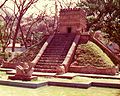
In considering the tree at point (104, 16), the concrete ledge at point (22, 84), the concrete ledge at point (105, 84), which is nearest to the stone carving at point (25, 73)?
the concrete ledge at point (22, 84)

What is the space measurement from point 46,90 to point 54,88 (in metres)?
0.72

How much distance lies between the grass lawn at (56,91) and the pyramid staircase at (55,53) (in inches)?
194

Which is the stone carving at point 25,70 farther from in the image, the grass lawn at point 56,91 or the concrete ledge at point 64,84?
the grass lawn at point 56,91

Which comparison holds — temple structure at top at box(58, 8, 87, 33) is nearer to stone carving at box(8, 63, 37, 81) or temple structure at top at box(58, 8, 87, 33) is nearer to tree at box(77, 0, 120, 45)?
tree at box(77, 0, 120, 45)

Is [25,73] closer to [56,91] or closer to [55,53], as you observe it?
[56,91]

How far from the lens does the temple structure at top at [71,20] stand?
70.0ft

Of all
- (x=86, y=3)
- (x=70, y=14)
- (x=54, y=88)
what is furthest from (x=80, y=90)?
(x=86, y=3)

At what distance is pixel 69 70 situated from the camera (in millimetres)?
17375

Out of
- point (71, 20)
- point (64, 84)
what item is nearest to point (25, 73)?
point (64, 84)

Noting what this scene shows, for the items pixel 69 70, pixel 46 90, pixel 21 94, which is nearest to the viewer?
pixel 21 94

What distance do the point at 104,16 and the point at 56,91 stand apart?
2147cm

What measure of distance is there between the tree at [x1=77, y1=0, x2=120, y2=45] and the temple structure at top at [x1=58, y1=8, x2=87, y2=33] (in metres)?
8.35

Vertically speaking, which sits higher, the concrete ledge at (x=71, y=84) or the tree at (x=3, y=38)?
the tree at (x=3, y=38)

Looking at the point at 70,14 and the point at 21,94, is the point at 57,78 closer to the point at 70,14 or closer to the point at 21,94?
the point at 21,94
